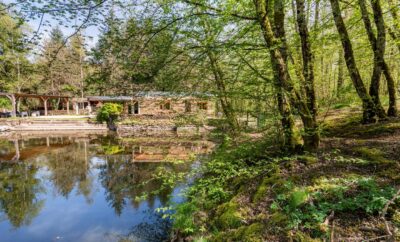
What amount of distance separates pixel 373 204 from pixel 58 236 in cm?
502

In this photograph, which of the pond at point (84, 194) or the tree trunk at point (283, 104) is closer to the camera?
the tree trunk at point (283, 104)

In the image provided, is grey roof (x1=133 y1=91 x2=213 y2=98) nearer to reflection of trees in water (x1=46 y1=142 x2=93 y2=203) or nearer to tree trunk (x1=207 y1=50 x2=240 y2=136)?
tree trunk (x1=207 y1=50 x2=240 y2=136)

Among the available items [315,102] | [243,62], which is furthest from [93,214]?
[315,102]

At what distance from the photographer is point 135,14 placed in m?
3.59

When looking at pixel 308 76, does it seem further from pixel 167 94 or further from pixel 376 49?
pixel 376 49

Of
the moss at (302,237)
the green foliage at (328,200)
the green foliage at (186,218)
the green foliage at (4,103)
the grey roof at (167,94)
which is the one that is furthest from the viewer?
the green foliage at (4,103)

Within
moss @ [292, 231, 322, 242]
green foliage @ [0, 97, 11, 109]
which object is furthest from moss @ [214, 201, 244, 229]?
green foliage @ [0, 97, 11, 109]

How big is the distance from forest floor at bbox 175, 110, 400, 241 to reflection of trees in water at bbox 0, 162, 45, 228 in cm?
398

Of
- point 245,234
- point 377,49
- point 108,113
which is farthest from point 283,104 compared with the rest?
point 108,113

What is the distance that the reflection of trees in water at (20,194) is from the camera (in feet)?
17.7

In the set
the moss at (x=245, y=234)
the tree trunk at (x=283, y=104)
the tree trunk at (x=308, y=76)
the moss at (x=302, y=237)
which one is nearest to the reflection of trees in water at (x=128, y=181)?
the moss at (x=245, y=234)

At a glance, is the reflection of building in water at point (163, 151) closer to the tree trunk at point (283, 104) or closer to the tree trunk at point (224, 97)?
the tree trunk at point (224, 97)

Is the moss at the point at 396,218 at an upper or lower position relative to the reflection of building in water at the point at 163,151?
upper

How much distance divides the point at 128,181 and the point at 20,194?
2713 mm
